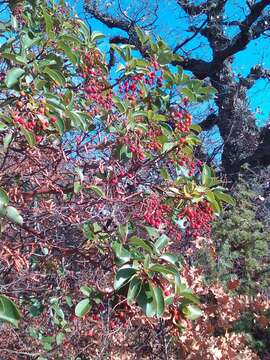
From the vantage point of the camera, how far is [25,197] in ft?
6.73

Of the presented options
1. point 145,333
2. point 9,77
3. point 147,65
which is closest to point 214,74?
point 145,333

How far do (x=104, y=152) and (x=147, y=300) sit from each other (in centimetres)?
108

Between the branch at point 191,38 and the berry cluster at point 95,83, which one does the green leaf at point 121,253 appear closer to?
the berry cluster at point 95,83

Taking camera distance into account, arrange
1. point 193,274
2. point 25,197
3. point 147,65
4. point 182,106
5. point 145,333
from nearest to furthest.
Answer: point 25,197 → point 147,65 → point 182,106 → point 145,333 → point 193,274

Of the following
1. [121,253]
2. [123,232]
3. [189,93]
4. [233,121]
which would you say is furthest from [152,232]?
[233,121]

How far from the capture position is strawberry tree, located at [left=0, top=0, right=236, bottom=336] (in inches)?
68.7

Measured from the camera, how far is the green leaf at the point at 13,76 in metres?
1.69

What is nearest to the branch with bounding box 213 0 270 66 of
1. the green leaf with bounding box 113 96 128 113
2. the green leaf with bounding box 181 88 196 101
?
the green leaf with bounding box 181 88 196 101

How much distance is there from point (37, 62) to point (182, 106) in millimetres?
885

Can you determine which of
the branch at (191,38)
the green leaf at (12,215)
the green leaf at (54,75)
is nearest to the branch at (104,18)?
the branch at (191,38)

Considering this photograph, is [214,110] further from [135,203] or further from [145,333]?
[135,203]

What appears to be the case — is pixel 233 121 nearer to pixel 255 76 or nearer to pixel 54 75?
pixel 255 76

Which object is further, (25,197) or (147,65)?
(147,65)

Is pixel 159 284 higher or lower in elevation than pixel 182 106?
lower
